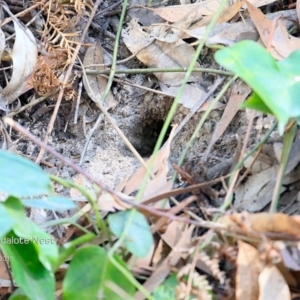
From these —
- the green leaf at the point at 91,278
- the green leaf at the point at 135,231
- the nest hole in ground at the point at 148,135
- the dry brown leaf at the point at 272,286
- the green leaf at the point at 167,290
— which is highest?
the green leaf at the point at 135,231

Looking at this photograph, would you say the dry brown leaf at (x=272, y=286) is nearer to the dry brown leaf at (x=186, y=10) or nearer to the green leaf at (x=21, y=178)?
the green leaf at (x=21, y=178)

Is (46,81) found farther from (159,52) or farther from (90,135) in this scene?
(159,52)

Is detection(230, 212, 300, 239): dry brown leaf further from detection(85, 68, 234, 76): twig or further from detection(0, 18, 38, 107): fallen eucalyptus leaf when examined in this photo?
detection(0, 18, 38, 107): fallen eucalyptus leaf

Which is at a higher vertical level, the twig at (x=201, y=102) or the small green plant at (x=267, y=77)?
the small green plant at (x=267, y=77)

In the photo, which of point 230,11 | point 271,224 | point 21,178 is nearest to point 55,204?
point 21,178

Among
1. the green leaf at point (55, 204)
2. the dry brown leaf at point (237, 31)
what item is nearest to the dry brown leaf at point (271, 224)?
the green leaf at point (55, 204)

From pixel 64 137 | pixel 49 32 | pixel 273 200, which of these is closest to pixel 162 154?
pixel 273 200

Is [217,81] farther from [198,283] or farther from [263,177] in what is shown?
[198,283]
